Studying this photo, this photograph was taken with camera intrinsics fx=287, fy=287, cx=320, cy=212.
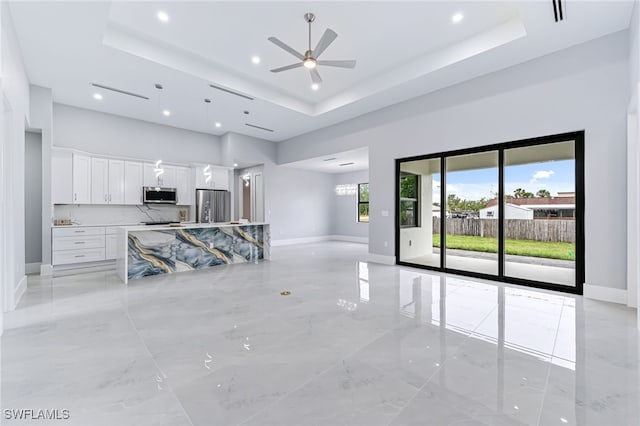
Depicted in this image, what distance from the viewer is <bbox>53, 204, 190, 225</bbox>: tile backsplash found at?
19.9ft

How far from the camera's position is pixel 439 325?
2.87 m

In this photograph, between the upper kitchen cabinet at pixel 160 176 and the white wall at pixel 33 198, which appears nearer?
the white wall at pixel 33 198

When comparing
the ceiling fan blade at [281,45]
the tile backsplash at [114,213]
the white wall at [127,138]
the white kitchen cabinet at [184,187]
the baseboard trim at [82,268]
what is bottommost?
the baseboard trim at [82,268]

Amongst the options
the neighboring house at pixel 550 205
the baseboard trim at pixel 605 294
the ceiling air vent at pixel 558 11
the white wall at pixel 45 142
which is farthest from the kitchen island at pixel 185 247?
the ceiling air vent at pixel 558 11

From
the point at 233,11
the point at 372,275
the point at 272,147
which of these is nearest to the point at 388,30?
the point at 233,11

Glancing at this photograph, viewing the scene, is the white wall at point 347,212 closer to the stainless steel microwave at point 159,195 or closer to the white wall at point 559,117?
the white wall at point 559,117

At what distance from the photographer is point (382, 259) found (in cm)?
637

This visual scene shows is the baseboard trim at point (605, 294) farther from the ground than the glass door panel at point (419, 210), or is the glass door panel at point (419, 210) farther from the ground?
the glass door panel at point (419, 210)

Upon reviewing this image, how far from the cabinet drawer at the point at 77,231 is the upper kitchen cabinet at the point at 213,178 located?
94.5 inches

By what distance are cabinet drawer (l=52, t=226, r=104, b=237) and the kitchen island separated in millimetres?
1099

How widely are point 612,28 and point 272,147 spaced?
771cm

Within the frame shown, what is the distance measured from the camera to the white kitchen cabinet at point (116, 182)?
6309 millimetres

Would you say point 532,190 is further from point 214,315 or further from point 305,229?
point 305,229

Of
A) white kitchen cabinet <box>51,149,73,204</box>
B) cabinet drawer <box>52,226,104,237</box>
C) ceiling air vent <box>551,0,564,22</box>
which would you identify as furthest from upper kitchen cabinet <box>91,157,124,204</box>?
ceiling air vent <box>551,0,564,22</box>
